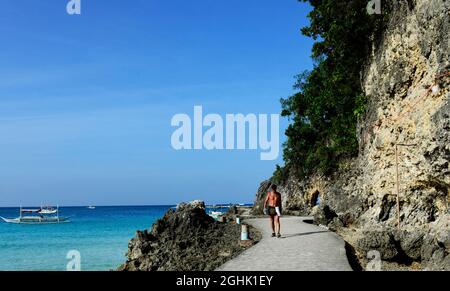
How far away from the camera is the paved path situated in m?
12.0

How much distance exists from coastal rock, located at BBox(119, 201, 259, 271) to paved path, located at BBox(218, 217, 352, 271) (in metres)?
1.13

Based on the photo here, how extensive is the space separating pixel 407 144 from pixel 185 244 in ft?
35.8

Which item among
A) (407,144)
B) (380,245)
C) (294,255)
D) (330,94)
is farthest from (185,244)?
(330,94)

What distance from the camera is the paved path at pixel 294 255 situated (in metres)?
12.0

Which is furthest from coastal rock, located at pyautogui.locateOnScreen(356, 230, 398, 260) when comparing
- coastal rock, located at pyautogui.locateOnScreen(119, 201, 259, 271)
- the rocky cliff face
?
coastal rock, located at pyautogui.locateOnScreen(119, 201, 259, 271)

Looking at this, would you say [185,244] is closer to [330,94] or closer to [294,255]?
[294,255]

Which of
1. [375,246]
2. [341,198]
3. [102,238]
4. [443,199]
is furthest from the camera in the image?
[102,238]

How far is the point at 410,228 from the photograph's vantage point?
2088cm

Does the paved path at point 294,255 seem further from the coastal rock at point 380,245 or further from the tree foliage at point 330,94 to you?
the tree foliage at point 330,94

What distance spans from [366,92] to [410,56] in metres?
6.18

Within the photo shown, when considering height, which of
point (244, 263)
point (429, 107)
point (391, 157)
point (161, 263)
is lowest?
point (161, 263)

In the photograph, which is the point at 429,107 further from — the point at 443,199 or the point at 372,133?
the point at 372,133

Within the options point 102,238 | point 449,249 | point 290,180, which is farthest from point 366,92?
point 102,238
